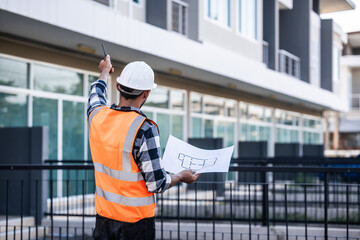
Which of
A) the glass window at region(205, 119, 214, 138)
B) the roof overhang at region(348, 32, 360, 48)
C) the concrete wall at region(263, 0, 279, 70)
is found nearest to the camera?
the glass window at region(205, 119, 214, 138)

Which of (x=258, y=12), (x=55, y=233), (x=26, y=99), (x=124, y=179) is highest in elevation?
A: (x=258, y=12)

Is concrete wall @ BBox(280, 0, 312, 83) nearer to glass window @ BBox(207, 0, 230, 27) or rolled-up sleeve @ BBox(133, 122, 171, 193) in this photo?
glass window @ BBox(207, 0, 230, 27)

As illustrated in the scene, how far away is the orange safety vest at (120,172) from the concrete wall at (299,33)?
26410mm

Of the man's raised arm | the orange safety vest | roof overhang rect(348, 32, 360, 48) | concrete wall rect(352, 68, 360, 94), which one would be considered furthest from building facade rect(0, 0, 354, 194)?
concrete wall rect(352, 68, 360, 94)

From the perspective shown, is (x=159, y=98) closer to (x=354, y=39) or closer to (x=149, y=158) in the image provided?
(x=149, y=158)

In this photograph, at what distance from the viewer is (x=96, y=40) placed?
41.0 feet

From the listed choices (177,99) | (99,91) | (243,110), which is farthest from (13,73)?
(243,110)

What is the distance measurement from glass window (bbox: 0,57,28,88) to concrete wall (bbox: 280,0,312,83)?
18.8 metres

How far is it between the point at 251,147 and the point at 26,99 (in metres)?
7.90

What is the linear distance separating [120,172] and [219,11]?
17486 millimetres

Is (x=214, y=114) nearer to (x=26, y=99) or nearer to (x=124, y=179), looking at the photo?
(x=26, y=99)

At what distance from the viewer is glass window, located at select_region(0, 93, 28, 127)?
12.3m

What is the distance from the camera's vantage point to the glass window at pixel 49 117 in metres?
13.2

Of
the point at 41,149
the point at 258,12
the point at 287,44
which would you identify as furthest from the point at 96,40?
the point at 287,44
